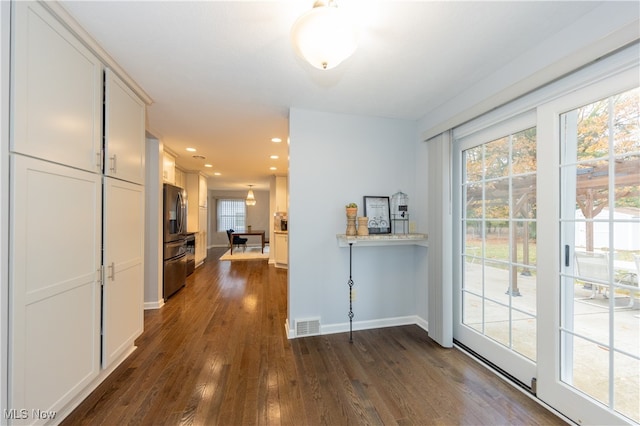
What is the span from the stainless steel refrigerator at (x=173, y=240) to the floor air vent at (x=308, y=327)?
95.4 inches

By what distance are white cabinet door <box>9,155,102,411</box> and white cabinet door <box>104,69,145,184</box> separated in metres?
0.28

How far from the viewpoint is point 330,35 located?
1.24 meters

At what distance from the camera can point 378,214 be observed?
310 centimetres

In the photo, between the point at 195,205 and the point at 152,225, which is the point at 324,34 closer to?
the point at 152,225

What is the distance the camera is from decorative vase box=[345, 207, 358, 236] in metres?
2.83

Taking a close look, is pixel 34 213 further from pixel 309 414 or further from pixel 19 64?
pixel 309 414

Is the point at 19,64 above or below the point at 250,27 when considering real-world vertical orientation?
below

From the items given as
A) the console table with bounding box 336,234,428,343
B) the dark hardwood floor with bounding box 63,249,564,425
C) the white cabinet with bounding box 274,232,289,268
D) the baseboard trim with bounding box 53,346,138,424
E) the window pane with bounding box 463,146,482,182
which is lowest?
the dark hardwood floor with bounding box 63,249,564,425

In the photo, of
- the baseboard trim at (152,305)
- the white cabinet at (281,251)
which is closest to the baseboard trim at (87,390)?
the baseboard trim at (152,305)

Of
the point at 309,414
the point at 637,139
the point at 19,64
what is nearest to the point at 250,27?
the point at 19,64

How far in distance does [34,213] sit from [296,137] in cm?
213

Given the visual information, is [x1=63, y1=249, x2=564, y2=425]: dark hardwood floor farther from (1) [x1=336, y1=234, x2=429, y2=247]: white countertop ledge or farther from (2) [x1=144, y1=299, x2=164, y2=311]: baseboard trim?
(1) [x1=336, y1=234, x2=429, y2=247]: white countertop ledge

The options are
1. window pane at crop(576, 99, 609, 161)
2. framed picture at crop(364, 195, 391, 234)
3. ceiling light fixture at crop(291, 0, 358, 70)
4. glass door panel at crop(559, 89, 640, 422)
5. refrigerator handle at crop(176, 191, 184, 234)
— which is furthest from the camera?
A: refrigerator handle at crop(176, 191, 184, 234)

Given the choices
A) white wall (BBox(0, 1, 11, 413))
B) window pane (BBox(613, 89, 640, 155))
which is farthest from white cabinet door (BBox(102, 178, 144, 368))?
window pane (BBox(613, 89, 640, 155))
